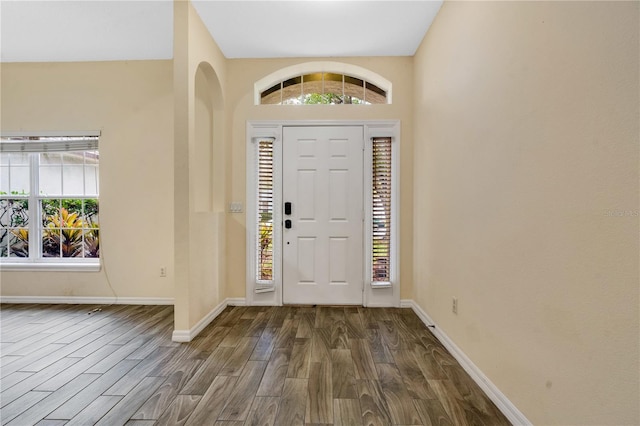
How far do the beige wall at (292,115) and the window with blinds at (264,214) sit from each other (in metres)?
0.19

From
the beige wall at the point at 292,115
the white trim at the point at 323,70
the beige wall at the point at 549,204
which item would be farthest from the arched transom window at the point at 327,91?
the beige wall at the point at 549,204

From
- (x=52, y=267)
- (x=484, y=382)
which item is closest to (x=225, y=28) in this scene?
(x=52, y=267)

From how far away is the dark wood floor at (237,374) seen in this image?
1.58 meters

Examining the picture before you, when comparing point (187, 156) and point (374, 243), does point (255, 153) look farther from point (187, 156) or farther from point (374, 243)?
point (374, 243)

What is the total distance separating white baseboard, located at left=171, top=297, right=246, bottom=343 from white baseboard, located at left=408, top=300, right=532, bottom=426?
2160 mm

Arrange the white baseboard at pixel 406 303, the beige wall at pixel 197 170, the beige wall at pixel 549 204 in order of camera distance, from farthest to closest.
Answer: the white baseboard at pixel 406 303 < the beige wall at pixel 197 170 < the beige wall at pixel 549 204

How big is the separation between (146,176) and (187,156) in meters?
1.31

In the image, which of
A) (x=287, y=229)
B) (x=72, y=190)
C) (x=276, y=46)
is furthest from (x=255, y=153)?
(x=72, y=190)

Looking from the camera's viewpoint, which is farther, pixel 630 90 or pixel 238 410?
pixel 238 410

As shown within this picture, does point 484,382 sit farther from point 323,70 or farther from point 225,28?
point 225,28

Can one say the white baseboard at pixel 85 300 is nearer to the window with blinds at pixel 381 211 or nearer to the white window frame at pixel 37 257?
the white window frame at pixel 37 257

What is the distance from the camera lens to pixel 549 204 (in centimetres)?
129

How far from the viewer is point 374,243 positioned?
11.2ft

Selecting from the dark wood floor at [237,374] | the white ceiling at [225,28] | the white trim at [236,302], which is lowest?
the dark wood floor at [237,374]
